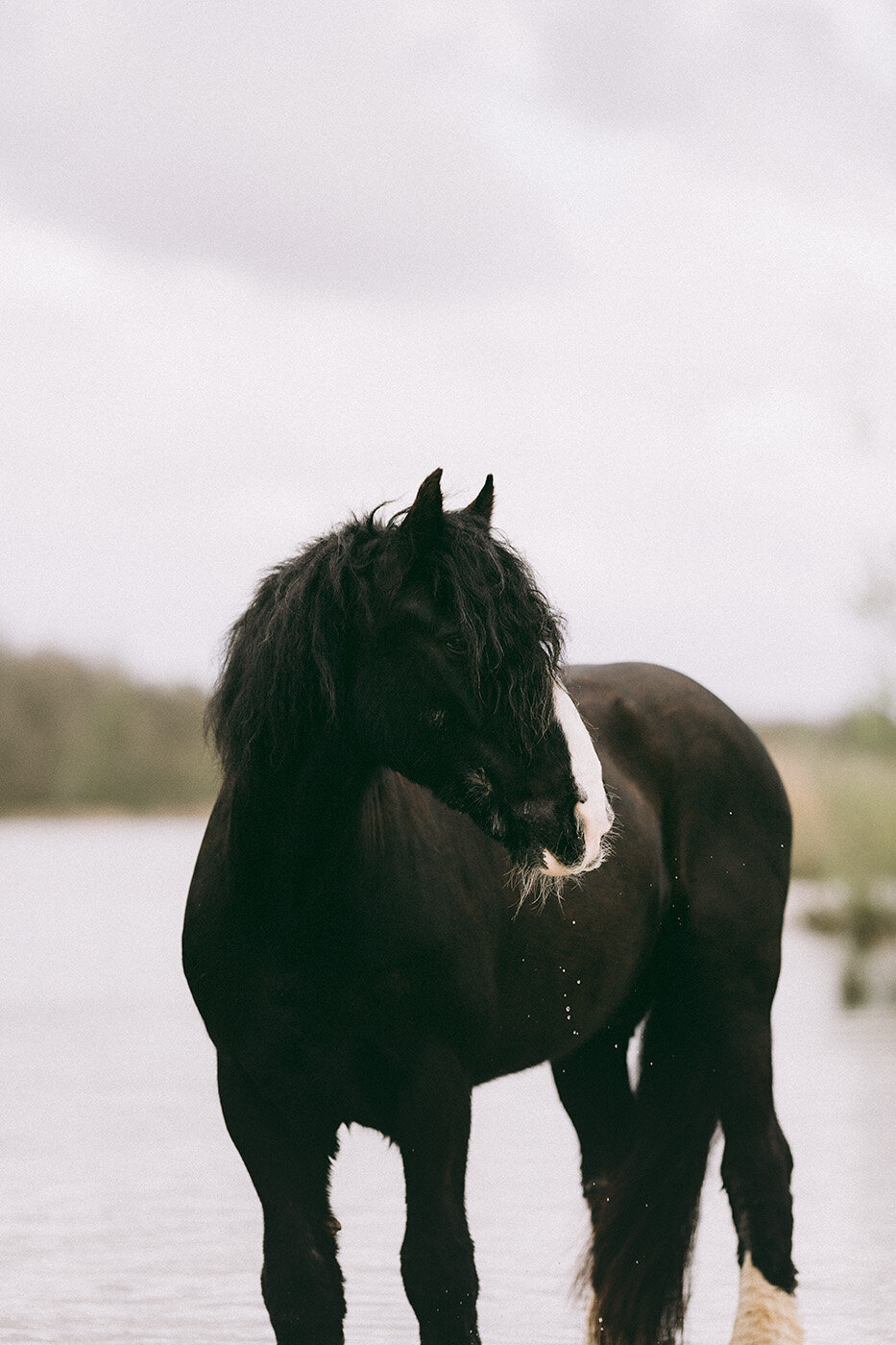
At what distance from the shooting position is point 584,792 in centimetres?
329

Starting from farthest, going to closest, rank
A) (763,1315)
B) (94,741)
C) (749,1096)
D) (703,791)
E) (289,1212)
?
(94,741), (703,791), (749,1096), (763,1315), (289,1212)

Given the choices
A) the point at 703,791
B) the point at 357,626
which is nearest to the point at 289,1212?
the point at 357,626

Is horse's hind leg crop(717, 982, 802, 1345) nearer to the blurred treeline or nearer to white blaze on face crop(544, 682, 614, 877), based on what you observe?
A: white blaze on face crop(544, 682, 614, 877)

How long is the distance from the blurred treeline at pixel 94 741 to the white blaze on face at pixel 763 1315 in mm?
42525

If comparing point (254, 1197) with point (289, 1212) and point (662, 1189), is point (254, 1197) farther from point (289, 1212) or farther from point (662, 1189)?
point (289, 1212)

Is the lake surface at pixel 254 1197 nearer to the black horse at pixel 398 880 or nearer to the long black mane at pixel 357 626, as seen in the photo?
the black horse at pixel 398 880

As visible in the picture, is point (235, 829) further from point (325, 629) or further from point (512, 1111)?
point (512, 1111)

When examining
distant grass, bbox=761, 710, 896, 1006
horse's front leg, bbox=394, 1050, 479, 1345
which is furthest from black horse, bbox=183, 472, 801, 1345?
distant grass, bbox=761, 710, 896, 1006

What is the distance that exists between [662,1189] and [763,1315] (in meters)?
0.41

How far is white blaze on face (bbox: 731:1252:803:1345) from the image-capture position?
450 centimetres

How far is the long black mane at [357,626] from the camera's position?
130 inches

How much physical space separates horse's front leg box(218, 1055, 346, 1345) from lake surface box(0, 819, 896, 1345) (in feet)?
5.34

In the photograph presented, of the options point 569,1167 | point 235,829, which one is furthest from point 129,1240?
point 235,829

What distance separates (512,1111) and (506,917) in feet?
24.6
